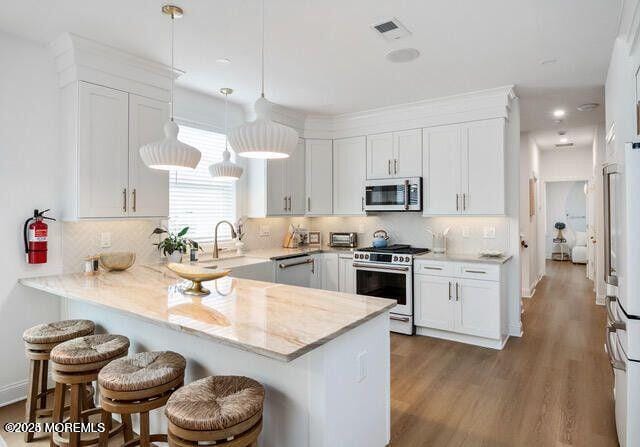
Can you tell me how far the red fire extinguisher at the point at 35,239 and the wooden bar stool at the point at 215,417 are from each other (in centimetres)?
207

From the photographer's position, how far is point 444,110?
4.48 meters

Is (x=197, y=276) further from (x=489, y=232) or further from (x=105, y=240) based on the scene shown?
(x=489, y=232)

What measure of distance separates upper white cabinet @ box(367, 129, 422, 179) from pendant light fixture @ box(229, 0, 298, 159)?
298 cm

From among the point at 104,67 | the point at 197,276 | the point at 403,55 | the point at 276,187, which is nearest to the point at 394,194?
the point at 276,187

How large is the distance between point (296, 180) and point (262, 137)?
3.28 m

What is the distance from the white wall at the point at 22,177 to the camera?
2.88 m

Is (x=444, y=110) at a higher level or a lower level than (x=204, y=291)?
higher

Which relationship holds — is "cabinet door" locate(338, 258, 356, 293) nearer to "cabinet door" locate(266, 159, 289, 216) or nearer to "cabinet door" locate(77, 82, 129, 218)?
"cabinet door" locate(266, 159, 289, 216)

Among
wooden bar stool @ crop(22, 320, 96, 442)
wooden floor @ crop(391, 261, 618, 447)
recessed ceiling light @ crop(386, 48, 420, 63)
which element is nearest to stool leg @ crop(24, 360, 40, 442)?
wooden bar stool @ crop(22, 320, 96, 442)

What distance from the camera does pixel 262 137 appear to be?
1938 mm

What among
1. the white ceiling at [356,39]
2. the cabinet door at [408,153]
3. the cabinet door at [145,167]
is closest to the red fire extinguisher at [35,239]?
the cabinet door at [145,167]

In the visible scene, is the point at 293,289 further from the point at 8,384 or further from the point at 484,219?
the point at 484,219

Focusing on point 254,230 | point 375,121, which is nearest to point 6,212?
point 254,230

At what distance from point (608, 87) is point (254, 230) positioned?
4.10 meters
